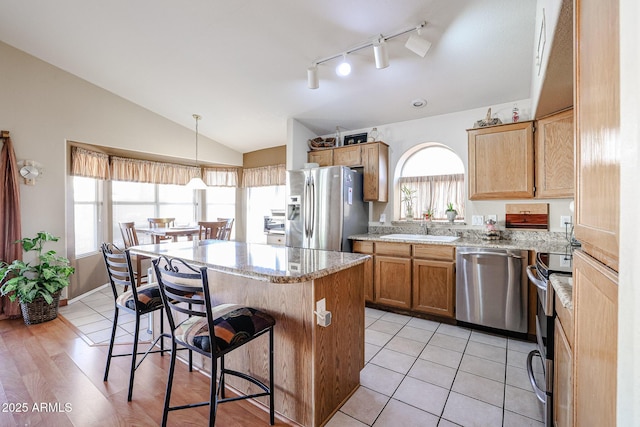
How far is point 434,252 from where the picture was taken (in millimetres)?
3078

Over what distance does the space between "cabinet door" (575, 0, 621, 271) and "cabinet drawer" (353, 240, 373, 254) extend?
268 centimetres

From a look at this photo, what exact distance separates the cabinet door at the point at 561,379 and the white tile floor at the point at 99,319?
3005 millimetres

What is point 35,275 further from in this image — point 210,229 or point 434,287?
point 434,287

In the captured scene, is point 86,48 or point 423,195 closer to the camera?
point 86,48

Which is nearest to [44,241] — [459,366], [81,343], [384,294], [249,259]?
[81,343]

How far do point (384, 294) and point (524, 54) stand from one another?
2.71 m

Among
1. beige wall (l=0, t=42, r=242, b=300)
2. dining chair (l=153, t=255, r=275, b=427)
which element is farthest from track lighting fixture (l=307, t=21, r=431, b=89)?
beige wall (l=0, t=42, r=242, b=300)

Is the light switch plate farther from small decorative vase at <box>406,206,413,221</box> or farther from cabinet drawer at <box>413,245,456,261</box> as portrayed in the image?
small decorative vase at <box>406,206,413,221</box>

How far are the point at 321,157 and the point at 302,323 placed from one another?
2.95m

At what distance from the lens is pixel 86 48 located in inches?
120

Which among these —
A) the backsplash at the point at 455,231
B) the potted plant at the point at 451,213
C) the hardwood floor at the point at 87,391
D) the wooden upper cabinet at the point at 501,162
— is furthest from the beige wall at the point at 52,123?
the wooden upper cabinet at the point at 501,162

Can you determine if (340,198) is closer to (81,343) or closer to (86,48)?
(81,343)

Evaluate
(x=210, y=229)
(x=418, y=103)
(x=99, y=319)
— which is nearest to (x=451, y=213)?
(x=418, y=103)

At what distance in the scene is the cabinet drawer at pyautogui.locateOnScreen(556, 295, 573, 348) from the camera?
1027mm
